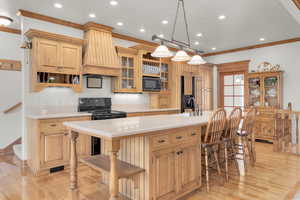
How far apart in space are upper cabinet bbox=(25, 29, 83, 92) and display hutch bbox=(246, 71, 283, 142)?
481 centimetres

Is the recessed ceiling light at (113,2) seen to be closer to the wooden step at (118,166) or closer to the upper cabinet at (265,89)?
the wooden step at (118,166)

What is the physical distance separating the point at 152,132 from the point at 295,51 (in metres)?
5.39

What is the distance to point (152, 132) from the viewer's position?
204 centimetres

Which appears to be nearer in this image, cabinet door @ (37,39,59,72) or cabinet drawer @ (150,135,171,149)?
cabinet drawer @ (150,135,171,149)

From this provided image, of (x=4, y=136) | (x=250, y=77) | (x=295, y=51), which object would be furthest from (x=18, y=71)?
(x=295, y=51)

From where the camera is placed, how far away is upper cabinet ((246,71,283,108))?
17.7ft

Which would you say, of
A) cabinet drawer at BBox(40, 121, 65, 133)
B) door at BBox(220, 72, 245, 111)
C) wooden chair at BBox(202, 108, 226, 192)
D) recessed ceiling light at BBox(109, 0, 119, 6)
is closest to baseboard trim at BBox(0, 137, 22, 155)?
cabinet drawer at BBox(40, 121, 65, 133)

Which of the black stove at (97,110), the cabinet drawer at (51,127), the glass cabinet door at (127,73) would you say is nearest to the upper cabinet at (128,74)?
the glass cabinet door at (127,73)

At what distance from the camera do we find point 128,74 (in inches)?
195

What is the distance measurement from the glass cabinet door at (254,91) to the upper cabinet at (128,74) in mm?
3435

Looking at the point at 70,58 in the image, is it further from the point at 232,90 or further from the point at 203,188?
the point at 232,90

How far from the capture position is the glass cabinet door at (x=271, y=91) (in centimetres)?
544

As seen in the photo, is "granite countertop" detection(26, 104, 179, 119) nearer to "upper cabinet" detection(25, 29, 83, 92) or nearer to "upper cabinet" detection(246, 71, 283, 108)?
"upper cabinet" detection(25, 29, 83, 92)

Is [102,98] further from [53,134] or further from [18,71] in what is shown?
[18,71]
